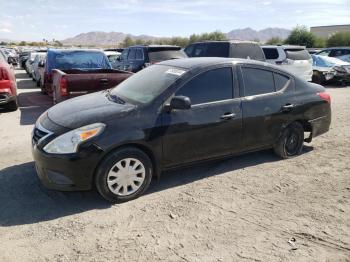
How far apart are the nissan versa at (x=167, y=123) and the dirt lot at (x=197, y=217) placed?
1.08ft

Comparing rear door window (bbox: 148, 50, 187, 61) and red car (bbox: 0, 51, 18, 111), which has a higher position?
rear door window (bbox: 148, 50, 187, 61)

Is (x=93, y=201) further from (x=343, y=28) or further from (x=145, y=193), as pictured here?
(x=343, y=28)

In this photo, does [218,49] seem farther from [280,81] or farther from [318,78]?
[318,78]

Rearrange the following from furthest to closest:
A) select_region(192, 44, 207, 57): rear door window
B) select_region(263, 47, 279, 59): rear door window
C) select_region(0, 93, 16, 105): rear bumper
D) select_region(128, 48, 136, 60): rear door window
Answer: select_region(263, 47, 279, 59): rear door window < select_region(128, 48, 136, 60): rear door window < select_region(192, 44, 207, 57): rear door window < select_region(0, 93, 16, 105): rear bumper

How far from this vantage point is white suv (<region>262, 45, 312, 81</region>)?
14.1m

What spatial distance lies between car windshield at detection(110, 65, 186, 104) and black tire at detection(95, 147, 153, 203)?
2.26ft

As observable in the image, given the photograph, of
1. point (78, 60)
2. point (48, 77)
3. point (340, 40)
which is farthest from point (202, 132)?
point (340, 40)

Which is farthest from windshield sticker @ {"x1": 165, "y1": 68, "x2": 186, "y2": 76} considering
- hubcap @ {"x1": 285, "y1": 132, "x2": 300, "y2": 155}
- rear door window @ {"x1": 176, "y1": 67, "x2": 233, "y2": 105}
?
hubcap @ {"x1": 285, "y1": 132, "x2": 300, "y2": 155}

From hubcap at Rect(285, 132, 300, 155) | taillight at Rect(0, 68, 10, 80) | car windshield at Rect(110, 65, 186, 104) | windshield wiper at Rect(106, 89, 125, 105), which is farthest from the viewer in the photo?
taillight at Rect(0, 68, 10, 80)

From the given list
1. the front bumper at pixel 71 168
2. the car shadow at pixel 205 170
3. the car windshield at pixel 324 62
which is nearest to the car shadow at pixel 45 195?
the car shadow at pixel 205 170

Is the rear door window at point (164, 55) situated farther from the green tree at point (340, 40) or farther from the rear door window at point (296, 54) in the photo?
the green tree at point (340, 40)

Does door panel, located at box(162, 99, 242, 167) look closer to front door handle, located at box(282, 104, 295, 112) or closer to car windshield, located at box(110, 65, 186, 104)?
car windshield, located at box(110, 65, 186, 104)

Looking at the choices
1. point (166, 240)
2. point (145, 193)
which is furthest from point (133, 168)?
point (166, 240)

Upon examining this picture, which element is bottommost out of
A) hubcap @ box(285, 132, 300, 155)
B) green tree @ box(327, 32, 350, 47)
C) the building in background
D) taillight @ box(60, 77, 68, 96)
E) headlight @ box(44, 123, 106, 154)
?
hubcap @ box(285, 132, 300, 155)
